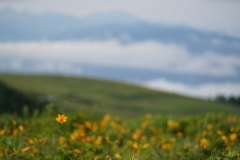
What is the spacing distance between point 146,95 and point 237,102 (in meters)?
6.27

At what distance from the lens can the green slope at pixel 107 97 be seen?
43.2ft

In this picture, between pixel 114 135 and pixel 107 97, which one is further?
pixel 107 97

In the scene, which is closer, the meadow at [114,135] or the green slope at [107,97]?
the meadow at [114,135]

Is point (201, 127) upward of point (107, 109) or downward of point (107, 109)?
upward

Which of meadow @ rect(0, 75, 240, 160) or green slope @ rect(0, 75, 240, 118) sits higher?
meadow @ rect(0, 75, 240, 160)

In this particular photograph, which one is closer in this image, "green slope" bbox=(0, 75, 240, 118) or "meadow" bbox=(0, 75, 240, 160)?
"meadow" bbox=(0, 75, 240, 160)

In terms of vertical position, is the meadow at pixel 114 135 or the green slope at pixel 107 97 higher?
the meadow at pixel 114 135

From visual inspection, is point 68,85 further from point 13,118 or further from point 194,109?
point 13,118

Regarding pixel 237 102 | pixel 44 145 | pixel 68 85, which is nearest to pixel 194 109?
pixel 237 102

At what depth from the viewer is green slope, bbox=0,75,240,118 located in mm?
13164

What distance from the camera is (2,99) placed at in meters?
7.05

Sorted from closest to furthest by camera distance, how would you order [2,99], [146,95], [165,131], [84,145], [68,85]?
[84,145] → [165,131] → [2,99] → [68,85] → [146,95]

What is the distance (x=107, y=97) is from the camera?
16078mm

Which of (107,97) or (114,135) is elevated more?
(114,135)
